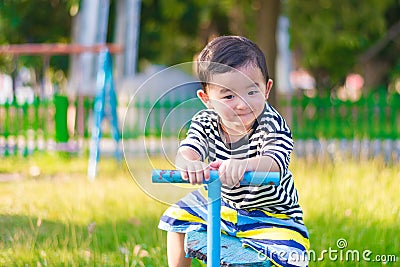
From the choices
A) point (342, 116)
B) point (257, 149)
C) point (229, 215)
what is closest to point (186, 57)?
point (342, 116)

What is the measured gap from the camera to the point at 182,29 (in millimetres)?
18469

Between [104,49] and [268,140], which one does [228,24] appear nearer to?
[104,49]

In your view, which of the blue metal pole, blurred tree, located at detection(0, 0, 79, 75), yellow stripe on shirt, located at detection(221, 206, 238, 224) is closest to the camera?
the blue metal pole

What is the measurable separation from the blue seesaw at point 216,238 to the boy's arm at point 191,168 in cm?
2

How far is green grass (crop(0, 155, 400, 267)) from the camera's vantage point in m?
3.32

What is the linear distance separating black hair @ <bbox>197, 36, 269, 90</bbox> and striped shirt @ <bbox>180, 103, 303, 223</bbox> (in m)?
0.19

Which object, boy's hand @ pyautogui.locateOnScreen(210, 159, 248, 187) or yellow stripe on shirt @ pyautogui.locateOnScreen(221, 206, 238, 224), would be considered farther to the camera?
yellow stripe on shirt @ pyautogui.locateOnScreen(221, 206, 238, 224)

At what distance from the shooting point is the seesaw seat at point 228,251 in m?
2.32

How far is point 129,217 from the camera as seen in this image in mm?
4422

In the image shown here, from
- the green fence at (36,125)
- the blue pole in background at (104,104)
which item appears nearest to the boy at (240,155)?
the blue pole in background at (104,104)

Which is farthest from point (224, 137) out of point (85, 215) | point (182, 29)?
point (182, 29)

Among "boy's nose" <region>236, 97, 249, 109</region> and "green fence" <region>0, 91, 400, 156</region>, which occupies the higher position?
"boy's nose" <region>236, 97, 249, 109</region>

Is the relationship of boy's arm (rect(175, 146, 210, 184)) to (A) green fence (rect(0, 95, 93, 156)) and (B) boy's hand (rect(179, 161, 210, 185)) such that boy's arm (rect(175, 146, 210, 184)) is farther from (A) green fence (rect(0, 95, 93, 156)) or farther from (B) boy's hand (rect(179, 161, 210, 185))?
(A) green fence (rect(0, 95, 93, 156))

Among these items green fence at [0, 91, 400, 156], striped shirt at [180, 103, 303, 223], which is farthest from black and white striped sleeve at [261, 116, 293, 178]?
green fence at [0, 91, 400, 156]
